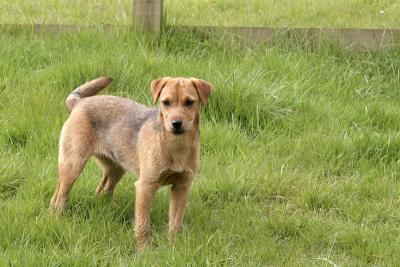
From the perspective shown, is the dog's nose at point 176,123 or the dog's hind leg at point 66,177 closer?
the dog's nose at point 176,123

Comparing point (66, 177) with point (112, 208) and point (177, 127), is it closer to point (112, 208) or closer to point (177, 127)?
point (112, 208)

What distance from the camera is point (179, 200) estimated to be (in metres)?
5.14

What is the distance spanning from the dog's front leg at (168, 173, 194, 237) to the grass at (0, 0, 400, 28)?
326 cm

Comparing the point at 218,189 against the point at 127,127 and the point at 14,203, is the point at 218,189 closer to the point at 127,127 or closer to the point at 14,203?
the point at 127,127

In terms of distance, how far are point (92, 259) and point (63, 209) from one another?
2.73 feet

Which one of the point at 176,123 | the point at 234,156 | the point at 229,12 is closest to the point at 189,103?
the point at 176,123

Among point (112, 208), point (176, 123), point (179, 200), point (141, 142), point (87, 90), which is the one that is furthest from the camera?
point (87, 90)

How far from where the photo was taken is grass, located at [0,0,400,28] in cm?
834

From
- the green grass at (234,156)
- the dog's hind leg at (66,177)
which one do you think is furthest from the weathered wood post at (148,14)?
the dog's hind leg at (66,177)

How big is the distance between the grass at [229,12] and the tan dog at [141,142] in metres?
2.67

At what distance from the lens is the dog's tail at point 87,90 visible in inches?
228

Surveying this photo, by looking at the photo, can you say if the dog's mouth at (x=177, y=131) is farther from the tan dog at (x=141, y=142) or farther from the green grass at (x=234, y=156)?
the green grass at (x=234, y=156)

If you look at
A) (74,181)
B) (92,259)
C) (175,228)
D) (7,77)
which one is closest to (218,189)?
(175,228)

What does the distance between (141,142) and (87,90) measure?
864mm
